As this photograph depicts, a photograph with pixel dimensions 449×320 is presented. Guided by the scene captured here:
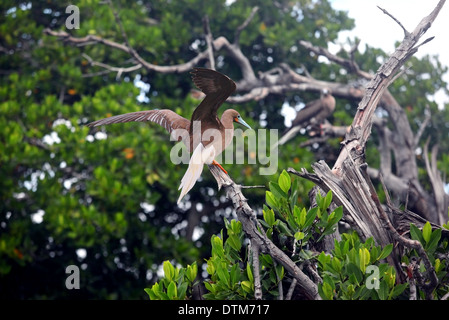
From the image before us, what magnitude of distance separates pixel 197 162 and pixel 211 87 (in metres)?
0.51

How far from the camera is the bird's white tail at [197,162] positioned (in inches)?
124

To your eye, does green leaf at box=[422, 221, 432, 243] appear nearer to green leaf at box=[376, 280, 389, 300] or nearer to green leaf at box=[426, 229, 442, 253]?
green leaf at box=[426, 229, 442, 253]

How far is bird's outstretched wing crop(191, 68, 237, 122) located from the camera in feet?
9.87

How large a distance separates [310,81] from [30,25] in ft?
16.4

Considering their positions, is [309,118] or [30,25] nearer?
[309,118]

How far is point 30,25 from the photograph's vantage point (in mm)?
8734

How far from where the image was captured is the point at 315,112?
740cm

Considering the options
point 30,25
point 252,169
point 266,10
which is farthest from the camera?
point 266,10

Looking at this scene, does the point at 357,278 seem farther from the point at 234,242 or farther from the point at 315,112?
the point at 315,112

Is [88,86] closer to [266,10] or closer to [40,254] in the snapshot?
[40,254]

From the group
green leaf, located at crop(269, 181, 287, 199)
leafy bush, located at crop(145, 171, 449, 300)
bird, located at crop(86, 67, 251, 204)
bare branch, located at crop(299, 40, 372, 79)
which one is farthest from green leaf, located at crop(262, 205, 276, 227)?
bare branch, located at crop(299, 40, 372, 79)

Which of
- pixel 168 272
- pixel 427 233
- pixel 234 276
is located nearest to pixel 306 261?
pixel 234 276

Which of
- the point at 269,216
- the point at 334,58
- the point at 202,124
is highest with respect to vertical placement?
the point at 334,58
